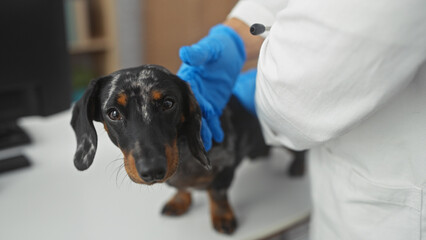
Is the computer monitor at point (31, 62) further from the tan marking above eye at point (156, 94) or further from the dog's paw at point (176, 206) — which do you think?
the tan marking above eye at point (156, 94)

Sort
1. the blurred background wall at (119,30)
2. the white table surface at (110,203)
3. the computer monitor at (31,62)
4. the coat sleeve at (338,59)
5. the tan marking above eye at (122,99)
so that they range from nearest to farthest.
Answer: the coat sleeve at (338,59) < the tan marking above eye at (122,99) < the white table surface at (110,203) < the computer monitor at (31,62) < the blurred background wall at (119,30)

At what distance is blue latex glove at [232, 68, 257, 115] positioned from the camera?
34.2 inches

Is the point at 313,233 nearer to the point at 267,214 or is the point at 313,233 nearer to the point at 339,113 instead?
the point at 267,214

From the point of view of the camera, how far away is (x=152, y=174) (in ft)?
1.61

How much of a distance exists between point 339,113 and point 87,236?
21.8 inches

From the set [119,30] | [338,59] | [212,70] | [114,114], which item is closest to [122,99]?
[114,114]

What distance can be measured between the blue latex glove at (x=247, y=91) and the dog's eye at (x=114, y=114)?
36cm

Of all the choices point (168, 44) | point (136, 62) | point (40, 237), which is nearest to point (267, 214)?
point (40, 237)

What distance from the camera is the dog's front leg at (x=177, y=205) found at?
2.75 feet

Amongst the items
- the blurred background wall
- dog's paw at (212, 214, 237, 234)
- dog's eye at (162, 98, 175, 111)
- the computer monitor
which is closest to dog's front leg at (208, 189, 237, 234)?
dog's paw at (212, 214, 237, 234)

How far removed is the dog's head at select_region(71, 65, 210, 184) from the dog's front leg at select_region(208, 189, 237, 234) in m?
0.23

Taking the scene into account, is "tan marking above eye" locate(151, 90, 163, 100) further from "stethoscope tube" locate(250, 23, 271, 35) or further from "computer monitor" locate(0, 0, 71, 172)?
"computer monitor" locate(0, 0, 71, 172)

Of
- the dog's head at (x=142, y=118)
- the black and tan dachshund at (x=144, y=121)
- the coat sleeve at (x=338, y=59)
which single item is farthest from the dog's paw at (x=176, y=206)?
the coat sleeve at (x=338, y=59)

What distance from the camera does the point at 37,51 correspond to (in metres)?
0.94
